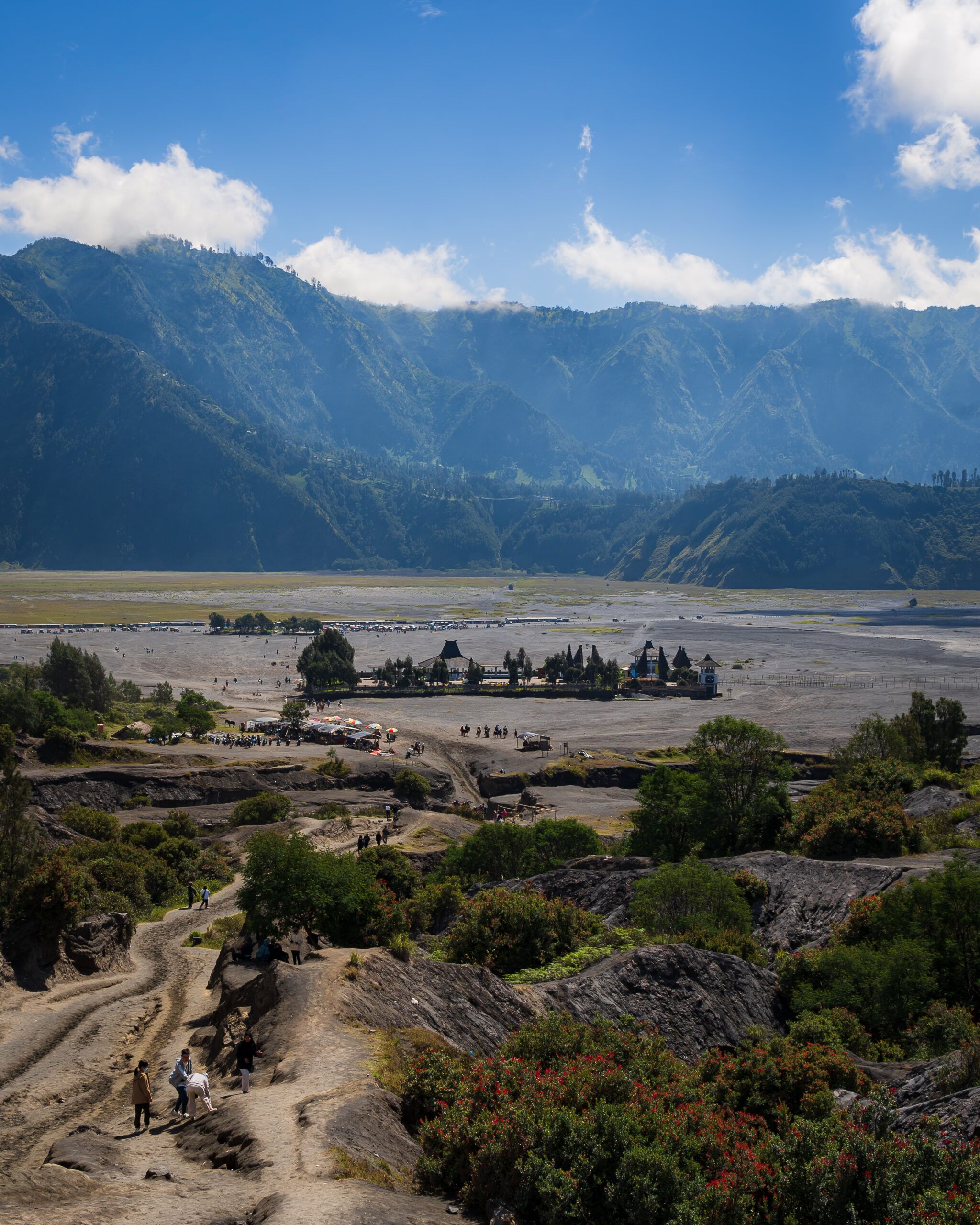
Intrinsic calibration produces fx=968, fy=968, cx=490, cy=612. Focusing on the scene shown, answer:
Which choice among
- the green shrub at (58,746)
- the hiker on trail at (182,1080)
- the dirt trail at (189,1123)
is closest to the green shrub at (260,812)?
the green shrub at (58,746)

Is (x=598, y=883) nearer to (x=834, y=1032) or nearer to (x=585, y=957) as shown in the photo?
(x=585, y=957)

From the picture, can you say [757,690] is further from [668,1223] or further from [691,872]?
[668,1223]

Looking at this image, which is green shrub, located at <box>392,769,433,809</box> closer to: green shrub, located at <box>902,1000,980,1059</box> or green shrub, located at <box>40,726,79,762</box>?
green shrub, located at <box>40,726,79,762</box>

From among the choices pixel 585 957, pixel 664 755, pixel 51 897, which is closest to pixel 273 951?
pixel 51 897

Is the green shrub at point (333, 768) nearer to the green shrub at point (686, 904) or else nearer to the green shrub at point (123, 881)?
the green shrub at point (123, 881)

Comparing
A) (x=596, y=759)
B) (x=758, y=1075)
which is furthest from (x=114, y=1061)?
(x=596, y=759)

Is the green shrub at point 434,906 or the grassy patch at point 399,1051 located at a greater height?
the grassy patch at point 399,1051
